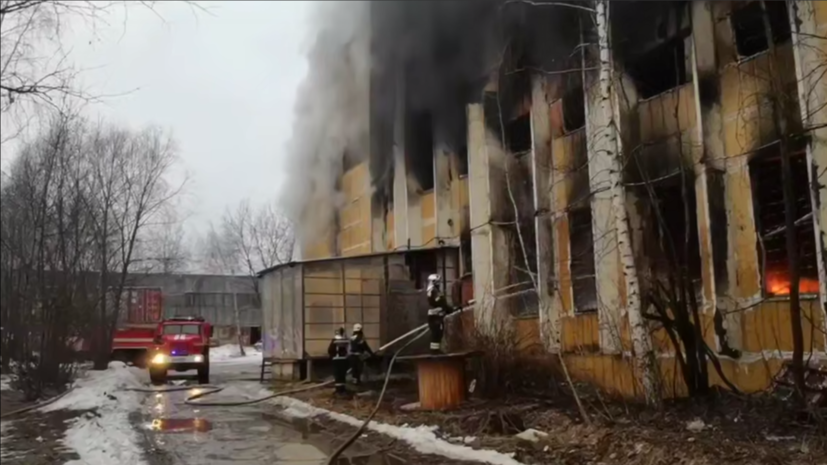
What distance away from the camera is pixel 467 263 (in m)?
17.8

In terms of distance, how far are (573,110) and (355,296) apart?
8.15 m

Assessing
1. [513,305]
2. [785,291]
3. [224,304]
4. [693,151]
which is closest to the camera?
[785,291]

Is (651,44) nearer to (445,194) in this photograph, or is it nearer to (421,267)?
(445,194)

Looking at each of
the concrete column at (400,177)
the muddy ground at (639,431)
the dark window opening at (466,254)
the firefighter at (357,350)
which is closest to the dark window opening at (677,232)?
the muddy ground at (639,431)

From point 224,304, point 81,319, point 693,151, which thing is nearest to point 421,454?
point 693,151

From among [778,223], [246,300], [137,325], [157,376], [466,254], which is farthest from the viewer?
[246,300]

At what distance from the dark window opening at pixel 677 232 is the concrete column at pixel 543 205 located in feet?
8.86

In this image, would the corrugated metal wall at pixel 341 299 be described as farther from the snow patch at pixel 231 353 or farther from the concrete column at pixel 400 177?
the snow patch at pixel 231 353

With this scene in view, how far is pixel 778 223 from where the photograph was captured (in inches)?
401

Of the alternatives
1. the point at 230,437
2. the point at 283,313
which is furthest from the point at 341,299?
the point at 230,437

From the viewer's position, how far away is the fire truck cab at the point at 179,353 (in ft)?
77.0

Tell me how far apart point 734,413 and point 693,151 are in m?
3.95

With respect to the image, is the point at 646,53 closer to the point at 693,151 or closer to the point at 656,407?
the point at 693,151

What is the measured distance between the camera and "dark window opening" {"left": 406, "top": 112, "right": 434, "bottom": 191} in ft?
66.1
